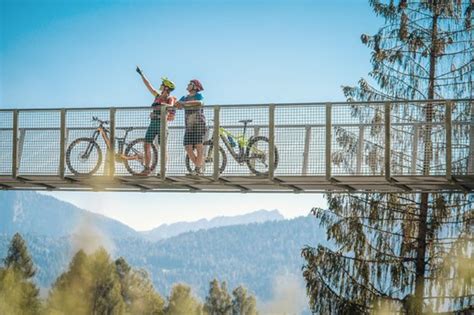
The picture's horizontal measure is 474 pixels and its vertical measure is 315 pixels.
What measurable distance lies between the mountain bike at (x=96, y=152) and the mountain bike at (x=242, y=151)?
1293mm

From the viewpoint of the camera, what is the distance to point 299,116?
21656 mm

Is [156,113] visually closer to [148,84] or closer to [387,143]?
[148,84]

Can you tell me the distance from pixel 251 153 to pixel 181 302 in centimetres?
10627

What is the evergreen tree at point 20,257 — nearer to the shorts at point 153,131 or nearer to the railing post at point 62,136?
the railing post at point 62,136

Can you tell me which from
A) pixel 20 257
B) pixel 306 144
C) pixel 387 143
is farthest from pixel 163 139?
pixel 20 257

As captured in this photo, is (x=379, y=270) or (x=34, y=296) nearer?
(x=379, y=270)

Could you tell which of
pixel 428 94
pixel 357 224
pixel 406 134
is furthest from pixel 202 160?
pixel 428 94

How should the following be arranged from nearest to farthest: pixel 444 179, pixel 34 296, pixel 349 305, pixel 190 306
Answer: pixel 444 179 < pixel 349 305 < pixel 34 296 < pixel 190 306

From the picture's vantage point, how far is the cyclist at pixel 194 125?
22.1 m

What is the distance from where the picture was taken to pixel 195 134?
73.5ft

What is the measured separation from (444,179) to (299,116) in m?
3.03

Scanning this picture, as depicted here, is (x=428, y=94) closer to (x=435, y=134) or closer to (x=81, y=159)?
(x=435, y=134)

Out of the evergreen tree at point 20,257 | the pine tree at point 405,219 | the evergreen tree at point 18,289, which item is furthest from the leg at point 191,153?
the evergreen tree at point 20,257

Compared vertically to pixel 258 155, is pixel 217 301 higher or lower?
lower
